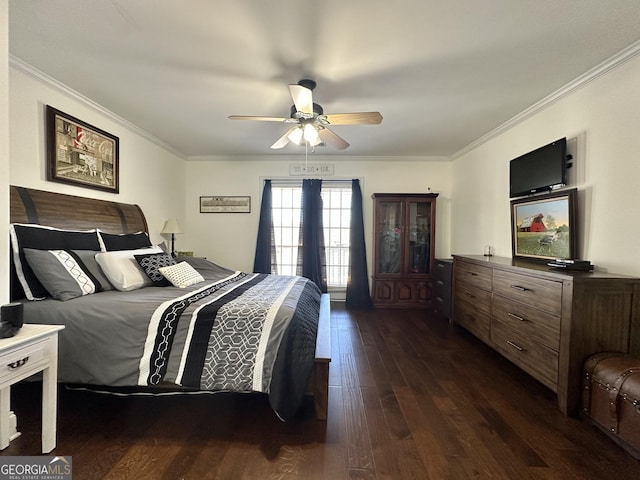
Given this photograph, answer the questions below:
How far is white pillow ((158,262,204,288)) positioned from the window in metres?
2.23

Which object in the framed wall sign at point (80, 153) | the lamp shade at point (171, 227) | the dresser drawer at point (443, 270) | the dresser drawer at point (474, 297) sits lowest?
the dresser drawer at point (474, 297)

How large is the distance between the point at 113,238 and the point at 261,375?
7.19ft

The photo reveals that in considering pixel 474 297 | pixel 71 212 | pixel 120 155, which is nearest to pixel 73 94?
pixel 120 155

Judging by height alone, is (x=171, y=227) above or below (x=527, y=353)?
above

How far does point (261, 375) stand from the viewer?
1698 mm

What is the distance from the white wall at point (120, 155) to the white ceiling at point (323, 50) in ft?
0.51

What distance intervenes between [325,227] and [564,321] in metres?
3.44

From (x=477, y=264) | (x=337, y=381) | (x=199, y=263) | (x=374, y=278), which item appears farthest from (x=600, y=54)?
(x=199, y=263)

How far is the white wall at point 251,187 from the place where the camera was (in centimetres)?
475

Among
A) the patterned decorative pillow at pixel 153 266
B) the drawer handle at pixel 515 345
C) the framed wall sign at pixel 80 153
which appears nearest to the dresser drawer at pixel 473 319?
the drawer handle at pixel 515 345

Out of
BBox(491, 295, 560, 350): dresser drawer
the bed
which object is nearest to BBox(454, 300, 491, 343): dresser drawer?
BBox(491, 295, 560, 350): dresser drawer

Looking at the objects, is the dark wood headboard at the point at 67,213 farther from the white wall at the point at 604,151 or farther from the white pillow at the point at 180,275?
the white wall at the point at 604,151

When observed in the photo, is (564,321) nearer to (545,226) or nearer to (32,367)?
(545,226)

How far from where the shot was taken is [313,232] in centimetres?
468
